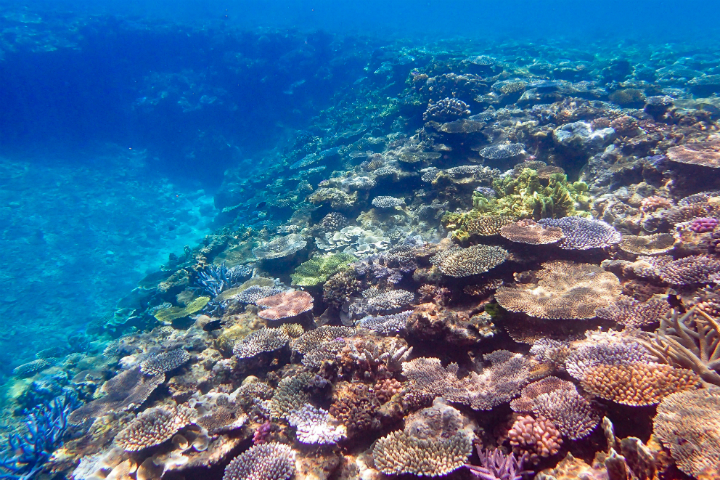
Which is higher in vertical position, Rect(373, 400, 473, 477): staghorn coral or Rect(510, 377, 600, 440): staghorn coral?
Rect(510, 377, 600, 440): staghorn coral

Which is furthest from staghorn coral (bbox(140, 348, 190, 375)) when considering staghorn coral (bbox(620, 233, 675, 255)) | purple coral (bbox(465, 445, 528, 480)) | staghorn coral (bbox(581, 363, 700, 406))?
staghorn coral (bbox(620, 233, 675, 255))

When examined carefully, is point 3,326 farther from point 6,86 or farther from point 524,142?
point 524,142

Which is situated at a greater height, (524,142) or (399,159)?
(399,159)

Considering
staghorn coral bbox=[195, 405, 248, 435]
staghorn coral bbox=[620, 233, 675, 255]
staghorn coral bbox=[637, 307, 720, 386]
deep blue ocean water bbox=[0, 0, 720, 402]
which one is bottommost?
staghorn coral bbox=[195, 405, 248, 435]

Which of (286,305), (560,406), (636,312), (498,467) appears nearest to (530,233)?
(636,312)

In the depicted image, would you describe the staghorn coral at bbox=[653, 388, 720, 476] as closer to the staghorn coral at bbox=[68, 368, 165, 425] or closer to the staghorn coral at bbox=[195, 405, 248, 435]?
the staghorn coral at bbox=[195, 405, 248, 435]

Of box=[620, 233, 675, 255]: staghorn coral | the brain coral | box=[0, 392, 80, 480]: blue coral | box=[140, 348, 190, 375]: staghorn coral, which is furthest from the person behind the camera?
box=[140, 348, 190, 375]: staghorn coral

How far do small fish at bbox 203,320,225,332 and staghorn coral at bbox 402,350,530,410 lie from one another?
5.63 m

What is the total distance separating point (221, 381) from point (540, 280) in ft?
19.3

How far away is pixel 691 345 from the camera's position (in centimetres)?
299

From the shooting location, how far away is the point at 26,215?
81.4 feet

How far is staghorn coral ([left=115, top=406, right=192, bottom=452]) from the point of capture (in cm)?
437

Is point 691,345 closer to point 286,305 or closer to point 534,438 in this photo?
point 534,438

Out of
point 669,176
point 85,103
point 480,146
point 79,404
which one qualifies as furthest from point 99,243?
point 669,176
